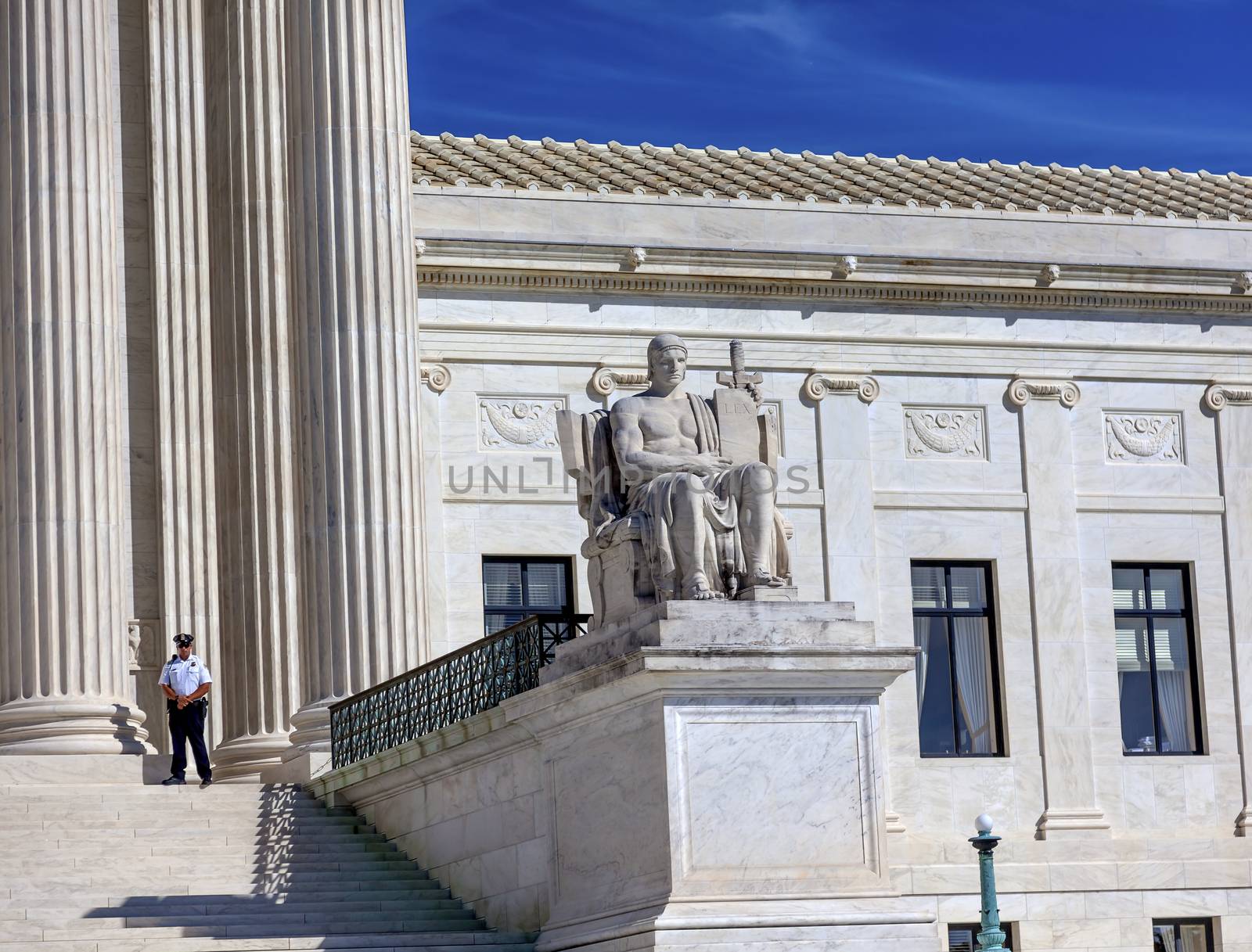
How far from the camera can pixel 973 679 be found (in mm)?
33594

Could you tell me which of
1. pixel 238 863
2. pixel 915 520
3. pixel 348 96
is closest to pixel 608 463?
pixel 238 863

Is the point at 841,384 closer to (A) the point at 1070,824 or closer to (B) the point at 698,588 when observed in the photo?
(A) the point at 1070,824

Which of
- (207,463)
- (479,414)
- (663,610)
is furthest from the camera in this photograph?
(479,414)

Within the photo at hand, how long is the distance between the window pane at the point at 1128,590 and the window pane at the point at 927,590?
2.65 metres

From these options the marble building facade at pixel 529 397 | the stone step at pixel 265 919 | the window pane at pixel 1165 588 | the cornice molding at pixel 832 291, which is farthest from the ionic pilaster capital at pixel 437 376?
the stone step at pixel 265 919

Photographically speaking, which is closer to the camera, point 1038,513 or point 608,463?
point 608,463

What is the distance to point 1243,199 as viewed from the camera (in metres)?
38.9

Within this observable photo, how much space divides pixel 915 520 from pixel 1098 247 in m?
5.29

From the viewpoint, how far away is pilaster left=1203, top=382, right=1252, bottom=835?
113 ft

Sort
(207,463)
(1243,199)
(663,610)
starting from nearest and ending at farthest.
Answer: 1. (663,610)
2. (207,463)
3. (1243,199)

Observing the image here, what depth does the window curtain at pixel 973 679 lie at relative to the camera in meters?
33.4

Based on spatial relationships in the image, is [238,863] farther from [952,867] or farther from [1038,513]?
[1038,513]

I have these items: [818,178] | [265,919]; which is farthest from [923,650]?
[265,919]

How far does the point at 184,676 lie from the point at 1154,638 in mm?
15452
